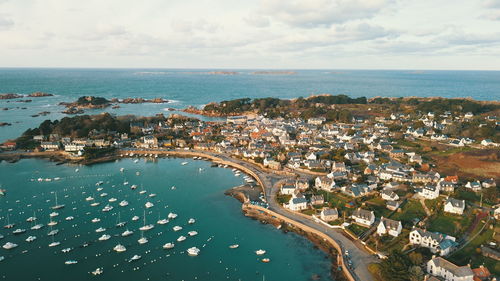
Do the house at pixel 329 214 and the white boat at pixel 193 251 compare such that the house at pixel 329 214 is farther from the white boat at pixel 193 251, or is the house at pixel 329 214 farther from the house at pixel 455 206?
the white boat at pixel 193 251

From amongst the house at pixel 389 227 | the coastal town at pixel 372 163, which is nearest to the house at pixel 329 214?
the coastal town at pixel 372 163

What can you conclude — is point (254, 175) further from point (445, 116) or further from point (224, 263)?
point (445, 116)

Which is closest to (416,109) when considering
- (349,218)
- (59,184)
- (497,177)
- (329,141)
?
(329,141)

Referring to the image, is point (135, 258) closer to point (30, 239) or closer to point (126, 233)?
point (126, 233)

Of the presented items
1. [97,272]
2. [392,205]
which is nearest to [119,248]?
[97,272]

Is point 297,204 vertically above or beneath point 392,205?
beneath
